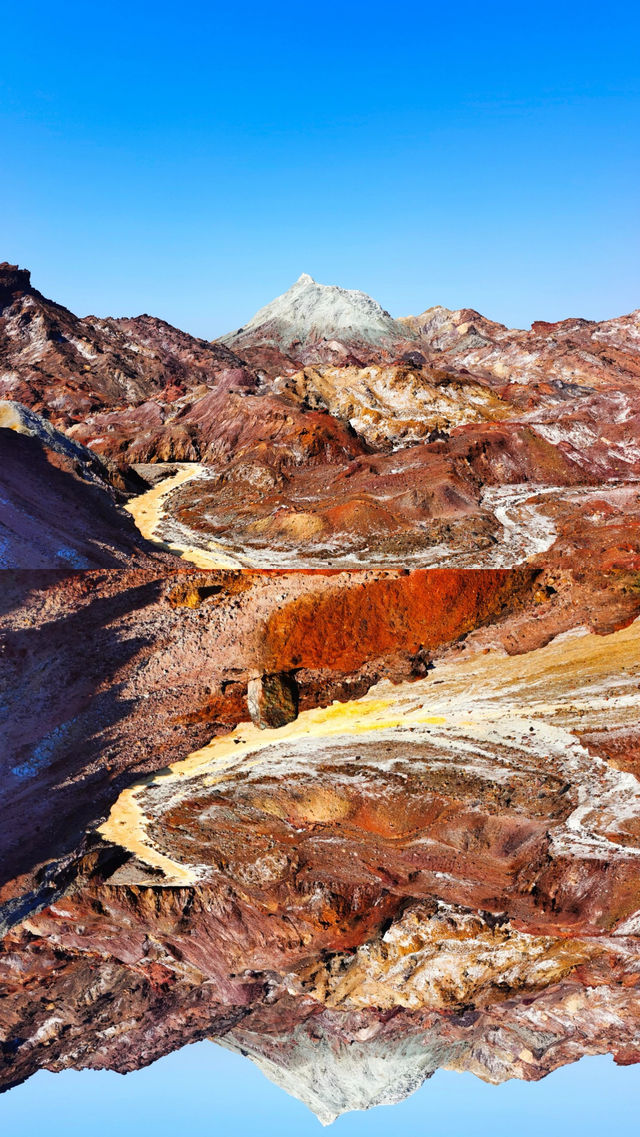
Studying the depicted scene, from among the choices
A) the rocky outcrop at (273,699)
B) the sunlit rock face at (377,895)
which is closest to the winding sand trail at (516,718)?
the sunlit rock face at (377,895)

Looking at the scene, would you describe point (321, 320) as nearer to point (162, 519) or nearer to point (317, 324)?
point (317, 324)

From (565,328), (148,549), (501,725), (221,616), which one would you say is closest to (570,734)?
(501,725)

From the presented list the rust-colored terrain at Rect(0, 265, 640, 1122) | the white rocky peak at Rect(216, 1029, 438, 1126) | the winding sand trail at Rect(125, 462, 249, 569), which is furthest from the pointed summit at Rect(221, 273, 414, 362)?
the white rocky peak at Rect(216, 1029, 438, 1126)

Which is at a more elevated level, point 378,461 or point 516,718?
point 378,461

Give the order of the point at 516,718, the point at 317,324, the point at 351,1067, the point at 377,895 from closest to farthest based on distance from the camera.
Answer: the point at 516,718
the point at 377,895
the point at 351,1067
the point at 317,324

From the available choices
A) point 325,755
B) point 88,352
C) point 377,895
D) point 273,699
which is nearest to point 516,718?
point 325,755

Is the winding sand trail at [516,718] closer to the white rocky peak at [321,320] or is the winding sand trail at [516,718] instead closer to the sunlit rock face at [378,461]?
the sunlit rock face at [378,461]

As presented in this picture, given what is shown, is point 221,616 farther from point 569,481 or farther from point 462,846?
point 569,481
